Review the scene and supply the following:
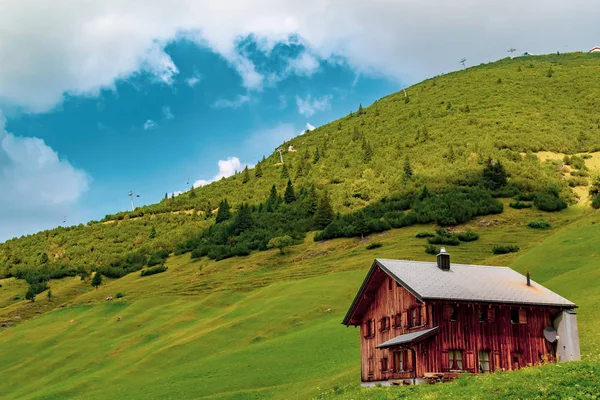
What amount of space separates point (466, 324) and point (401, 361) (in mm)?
5296

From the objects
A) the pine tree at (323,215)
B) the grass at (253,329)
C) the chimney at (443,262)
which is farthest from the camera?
the pine tree at (323,215)

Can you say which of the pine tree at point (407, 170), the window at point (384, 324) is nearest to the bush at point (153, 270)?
the pine tree at point (407, 170)

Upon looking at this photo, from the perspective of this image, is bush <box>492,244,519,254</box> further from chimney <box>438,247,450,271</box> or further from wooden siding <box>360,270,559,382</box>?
wooden siding <box>360,270,559,382</box>

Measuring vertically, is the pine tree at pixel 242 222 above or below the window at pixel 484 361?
above

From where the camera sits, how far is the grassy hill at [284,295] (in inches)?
2092

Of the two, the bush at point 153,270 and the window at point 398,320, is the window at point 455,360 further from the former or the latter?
the bush at point 153,270

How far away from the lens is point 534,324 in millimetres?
39969

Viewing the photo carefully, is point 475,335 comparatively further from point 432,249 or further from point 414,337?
point 432,249

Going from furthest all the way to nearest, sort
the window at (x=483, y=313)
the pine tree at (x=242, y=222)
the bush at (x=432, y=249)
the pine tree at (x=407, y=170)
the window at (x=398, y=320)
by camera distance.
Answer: the pine tree at (x=407, y=170) → the pine tree at (x=242, y=222) → the bush at (x=432, y=249) → the window at (x=398, y=320) → the window at (x=483, y=313)

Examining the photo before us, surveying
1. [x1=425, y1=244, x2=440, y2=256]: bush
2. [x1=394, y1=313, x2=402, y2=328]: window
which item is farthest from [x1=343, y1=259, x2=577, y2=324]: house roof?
[x1=425, y1=244, x2=440, y2=256]: bush

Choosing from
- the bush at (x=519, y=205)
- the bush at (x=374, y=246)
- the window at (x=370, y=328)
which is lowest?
the window at (x=370, y=328)

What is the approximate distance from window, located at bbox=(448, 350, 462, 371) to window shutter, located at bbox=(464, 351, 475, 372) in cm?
39

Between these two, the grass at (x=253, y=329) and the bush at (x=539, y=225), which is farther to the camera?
the bush at (x=539, y=225)

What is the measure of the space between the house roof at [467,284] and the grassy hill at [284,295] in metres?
4.50
